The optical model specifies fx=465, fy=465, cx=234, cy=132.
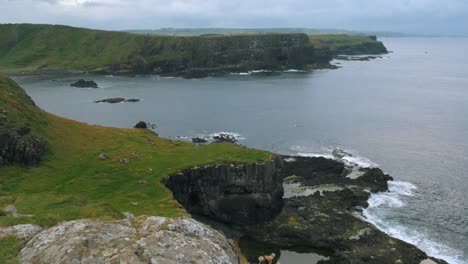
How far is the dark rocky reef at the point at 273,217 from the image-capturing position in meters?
48.1

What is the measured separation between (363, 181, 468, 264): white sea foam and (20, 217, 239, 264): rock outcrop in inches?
1496

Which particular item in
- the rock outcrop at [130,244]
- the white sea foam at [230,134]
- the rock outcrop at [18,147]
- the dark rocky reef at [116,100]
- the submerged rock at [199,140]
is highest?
the rock outcrop at [130,244]

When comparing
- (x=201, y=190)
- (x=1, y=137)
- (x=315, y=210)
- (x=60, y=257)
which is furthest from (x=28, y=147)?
(x=60, y=257)

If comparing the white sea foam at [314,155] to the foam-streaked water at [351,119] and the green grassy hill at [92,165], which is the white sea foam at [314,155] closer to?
the foam-streaked water at [351,119]

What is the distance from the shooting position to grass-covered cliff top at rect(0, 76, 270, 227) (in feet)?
133

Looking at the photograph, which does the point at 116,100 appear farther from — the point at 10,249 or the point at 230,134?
the point at 10,249

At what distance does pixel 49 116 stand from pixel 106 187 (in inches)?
763

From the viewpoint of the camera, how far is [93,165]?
51.2 meters

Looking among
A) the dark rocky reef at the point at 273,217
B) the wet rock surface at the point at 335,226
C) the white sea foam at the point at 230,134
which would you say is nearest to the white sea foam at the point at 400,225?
the wet rock surface at the point at 335,226

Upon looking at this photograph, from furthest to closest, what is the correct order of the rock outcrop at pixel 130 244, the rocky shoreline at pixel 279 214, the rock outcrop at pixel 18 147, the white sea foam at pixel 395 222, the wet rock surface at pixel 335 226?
the white sea foam at pixel 395 222 → the rock outcrop at pixel 18 147 → the rocky shoreline at pixel 279 214 → the wet rock surface at pixel 335 226 → the rock outcrop at pixel 130 244

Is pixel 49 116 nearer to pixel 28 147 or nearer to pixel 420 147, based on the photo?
pixel 28 147

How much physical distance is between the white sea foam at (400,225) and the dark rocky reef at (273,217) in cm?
207

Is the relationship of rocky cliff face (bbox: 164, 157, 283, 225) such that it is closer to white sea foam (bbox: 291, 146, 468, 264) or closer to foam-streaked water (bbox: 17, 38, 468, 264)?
white sea foam (bbox: 291, 146, 468, 264)

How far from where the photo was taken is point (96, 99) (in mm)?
140625
